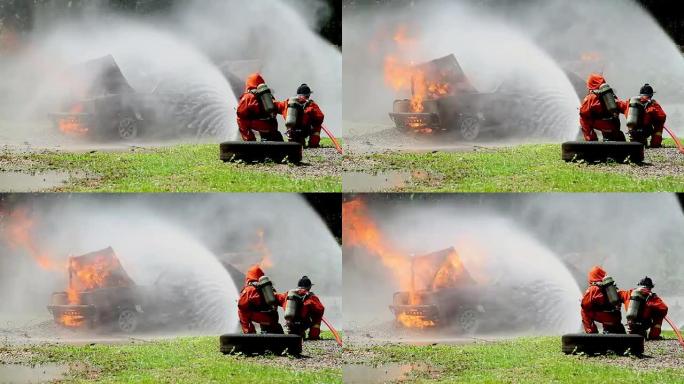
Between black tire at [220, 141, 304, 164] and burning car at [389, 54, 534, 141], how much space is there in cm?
357

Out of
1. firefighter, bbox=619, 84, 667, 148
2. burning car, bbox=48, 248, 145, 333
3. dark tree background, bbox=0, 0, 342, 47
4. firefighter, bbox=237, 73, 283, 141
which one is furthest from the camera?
dark tree background, bbox=0, 0, 342, 47

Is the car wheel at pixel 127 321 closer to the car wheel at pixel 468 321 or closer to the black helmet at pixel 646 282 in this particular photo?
the car wheel at pixel 468 321

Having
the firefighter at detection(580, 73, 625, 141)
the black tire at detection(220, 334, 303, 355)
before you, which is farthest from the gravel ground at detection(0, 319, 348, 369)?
the firefighter at detection(580, 73, 625, 141)

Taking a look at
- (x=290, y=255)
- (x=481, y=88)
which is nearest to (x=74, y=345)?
(x=290, y=255)

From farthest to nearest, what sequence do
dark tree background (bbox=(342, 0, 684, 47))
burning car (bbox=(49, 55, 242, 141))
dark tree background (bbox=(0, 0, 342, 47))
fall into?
1. dark tree background (bbox=(342, 0, 684, 47))
2. dark tree background (bbox=(0, 0, 342, 47))
3. burning car (bbox=(49, 55, 242, 141))

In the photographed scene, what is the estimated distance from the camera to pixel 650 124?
38.1 m

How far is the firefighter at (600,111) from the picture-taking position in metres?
36.7

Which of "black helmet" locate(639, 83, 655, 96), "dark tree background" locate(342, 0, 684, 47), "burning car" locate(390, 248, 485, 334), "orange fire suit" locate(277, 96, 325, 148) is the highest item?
"dark tree background" locate(342, 0, 684, 47)

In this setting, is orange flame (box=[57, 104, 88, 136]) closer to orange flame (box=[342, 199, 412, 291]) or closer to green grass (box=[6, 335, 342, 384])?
green grass (box=[6, 335, 342, 384])

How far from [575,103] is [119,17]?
12.2m

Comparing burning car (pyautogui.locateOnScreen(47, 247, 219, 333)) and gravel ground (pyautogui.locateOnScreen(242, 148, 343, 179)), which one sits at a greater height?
gravel ground (pyautogui.locateOnScreen(242, 148, 343, 179))

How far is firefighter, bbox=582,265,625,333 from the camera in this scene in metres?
34.7

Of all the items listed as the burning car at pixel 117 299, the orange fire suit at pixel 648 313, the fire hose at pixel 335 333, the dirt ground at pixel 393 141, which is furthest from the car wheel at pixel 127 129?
the orange fire suit at pixel 648 313

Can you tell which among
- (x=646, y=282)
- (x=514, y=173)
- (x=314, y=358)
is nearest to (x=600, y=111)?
(x=514, y=173)
